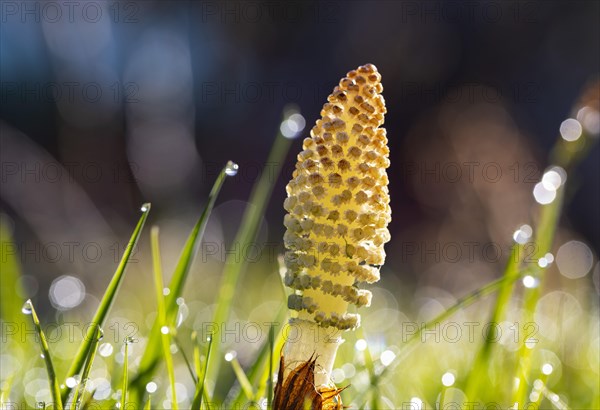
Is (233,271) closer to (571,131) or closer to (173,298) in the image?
(173,298)

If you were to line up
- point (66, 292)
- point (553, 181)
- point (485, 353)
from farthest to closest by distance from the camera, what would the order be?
point (66, 292) < point (553, 181) < point (485, 353)

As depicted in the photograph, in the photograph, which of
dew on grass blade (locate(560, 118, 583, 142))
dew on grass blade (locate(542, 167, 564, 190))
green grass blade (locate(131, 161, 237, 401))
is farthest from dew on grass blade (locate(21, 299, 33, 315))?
dew on grass blade (locate(560, 118, 583, 142))

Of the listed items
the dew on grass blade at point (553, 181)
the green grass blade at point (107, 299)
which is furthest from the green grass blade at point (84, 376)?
the dew on grass blade at point (553, 181)

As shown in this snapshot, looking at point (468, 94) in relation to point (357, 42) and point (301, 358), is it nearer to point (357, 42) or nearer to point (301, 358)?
point (357, 42)

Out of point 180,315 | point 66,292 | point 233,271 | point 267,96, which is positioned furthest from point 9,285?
point 267,96

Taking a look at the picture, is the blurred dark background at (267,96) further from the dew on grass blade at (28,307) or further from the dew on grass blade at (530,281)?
the dew on grass blade at (28,307)

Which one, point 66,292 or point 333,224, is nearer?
point 333,224

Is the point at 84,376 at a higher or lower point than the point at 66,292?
higher

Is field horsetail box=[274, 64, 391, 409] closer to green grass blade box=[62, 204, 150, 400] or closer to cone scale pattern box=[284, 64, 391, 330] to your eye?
cone scale pattern box=[284, 64, 391, 330]
